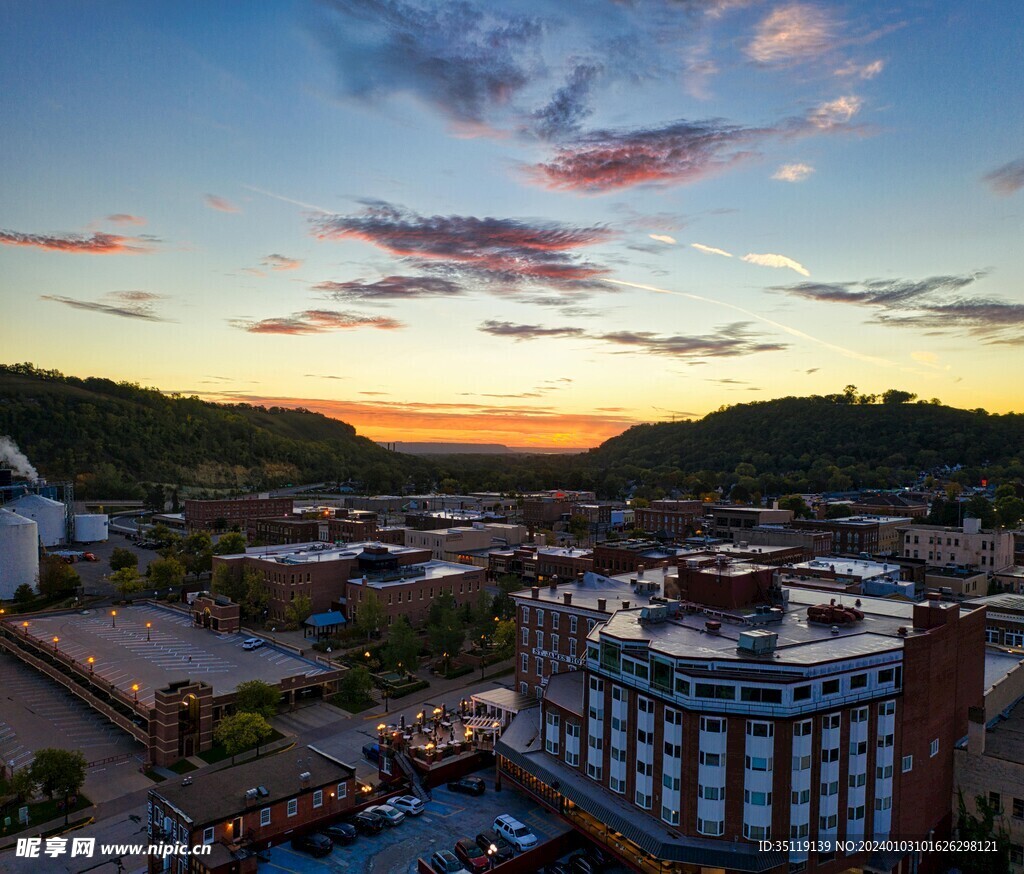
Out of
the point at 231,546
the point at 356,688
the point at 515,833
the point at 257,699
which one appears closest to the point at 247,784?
the point at 257,699

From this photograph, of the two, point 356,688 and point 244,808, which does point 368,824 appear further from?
point 356,688

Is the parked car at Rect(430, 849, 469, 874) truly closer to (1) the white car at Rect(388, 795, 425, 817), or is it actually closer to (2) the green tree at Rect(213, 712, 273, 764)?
(1) the white car at Rect(388, 795, 425, 817)

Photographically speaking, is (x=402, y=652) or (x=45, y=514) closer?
(x=402, y=652)

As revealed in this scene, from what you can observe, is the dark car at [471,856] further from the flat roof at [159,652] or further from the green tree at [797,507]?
the green tree at [797,507]

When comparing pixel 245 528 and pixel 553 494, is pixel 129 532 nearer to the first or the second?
pixel 245 528

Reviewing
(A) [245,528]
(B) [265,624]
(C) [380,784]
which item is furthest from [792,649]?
(A) [245,528]

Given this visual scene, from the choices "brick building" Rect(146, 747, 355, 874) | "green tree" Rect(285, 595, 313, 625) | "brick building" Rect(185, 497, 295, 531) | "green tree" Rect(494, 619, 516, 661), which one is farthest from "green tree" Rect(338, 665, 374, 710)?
"brick building" Rect(185, 497, 295, 531)
